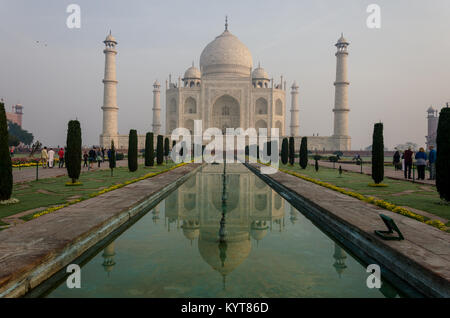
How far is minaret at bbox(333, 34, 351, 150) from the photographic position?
3544 cm

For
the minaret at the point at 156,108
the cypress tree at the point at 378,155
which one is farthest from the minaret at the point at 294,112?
the cypress tree at the point at 378,155

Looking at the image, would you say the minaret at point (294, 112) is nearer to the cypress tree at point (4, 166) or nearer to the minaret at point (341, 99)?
the minaret at point (341, 99)

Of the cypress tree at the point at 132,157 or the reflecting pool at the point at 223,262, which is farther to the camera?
the cypress tree at the point at 132,157

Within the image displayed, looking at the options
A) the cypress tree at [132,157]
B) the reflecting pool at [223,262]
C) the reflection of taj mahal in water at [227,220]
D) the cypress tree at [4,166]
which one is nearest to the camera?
the reflecting pool at [223,262]

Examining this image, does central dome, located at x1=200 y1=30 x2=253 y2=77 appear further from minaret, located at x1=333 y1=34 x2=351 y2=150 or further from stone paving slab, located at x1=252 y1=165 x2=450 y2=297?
stone paving slab, located at x1=252 y1=165 x2=450 y2=297

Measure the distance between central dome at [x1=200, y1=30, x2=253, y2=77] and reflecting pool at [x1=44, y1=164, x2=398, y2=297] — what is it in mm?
38316

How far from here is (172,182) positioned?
30.4 feet

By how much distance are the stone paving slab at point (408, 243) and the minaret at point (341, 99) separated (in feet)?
107

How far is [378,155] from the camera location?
8.95 m

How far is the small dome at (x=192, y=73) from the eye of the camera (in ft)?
147

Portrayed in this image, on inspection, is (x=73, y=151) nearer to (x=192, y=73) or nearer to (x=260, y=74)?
(x=192, y=73)

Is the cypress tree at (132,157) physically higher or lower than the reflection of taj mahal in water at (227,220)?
higher

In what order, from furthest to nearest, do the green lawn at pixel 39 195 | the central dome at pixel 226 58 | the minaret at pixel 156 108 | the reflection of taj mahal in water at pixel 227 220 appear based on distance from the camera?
1. the minaret at pixel 156 108
2. the central dome at pixel 226 58
3. the green lawn at pixel 39 195
4. the reflection of taj mahal in water at pixel 227 220
